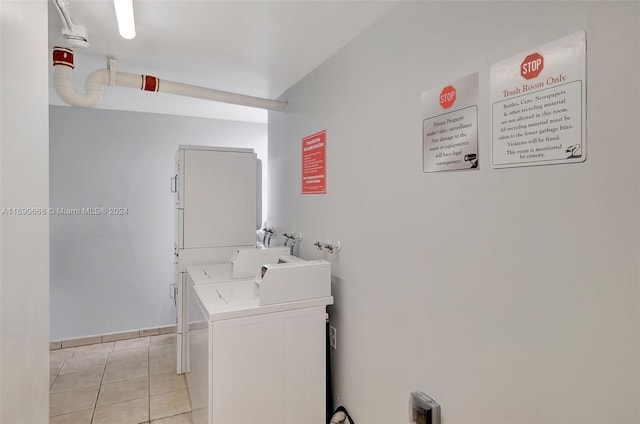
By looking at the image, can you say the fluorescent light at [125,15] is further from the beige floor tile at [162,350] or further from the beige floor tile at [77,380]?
the beige floor tile at [162,350]

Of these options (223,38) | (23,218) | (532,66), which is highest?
(223,38)

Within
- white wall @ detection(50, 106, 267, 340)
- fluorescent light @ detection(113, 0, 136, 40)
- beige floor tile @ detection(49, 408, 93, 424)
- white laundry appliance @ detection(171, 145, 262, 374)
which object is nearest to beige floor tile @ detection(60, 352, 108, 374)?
white wall @ detection(50, 106, 267, 340)

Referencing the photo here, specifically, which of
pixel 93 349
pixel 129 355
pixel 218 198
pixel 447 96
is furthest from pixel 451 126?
pixel 93 349

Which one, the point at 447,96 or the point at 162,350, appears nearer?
the point at 447,96

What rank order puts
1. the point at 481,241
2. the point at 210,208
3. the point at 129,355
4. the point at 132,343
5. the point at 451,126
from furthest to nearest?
1. the point at 132,343
2. the point at 129,355
3. the point at 210,208
4. the point at 451,126
5. the point at 481,241

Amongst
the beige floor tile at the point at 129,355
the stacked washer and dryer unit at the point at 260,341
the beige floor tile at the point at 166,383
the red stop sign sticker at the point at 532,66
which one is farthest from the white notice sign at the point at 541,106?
the beige floor tile at the point at 129,355

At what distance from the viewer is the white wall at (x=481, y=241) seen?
A: 0.89 metres

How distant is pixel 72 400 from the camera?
258cm

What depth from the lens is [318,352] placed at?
2.00 meters

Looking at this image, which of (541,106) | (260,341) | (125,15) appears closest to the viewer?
(541,106)

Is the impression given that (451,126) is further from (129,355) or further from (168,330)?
(168,330)

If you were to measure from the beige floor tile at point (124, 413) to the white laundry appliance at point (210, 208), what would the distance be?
1.54ft

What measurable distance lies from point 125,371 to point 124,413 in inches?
26.6

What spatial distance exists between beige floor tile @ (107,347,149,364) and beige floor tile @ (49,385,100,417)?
49 centimetres
